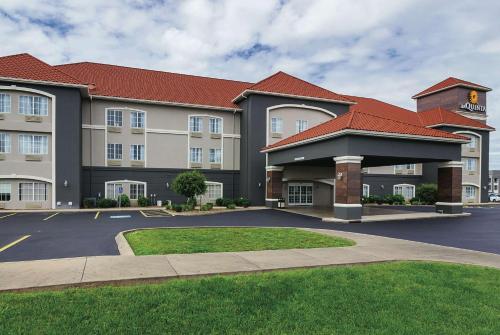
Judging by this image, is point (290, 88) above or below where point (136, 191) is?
above

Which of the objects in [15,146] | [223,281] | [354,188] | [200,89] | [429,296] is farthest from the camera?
[200,89]

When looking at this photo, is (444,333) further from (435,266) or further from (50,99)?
(50,99)

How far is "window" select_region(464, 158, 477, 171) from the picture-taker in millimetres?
43469

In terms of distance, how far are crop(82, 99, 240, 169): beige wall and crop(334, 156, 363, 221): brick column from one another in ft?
49.5

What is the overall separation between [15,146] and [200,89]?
56.8ft

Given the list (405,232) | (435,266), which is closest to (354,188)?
(405,232)

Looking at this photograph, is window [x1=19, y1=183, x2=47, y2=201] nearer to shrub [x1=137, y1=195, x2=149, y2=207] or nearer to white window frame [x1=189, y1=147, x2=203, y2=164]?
shrub [x1=137, y1=195, x2=149, y2=207]

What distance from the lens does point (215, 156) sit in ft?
111

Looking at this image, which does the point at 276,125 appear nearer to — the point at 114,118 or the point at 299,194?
the point at 299,194

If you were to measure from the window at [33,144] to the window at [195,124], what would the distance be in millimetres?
12150

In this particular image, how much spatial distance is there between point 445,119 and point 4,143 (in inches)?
1797

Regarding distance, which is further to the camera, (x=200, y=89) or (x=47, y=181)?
(x=200, y=89)

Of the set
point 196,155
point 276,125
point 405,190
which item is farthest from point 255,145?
point 405,190

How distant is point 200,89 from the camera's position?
1410 inches
